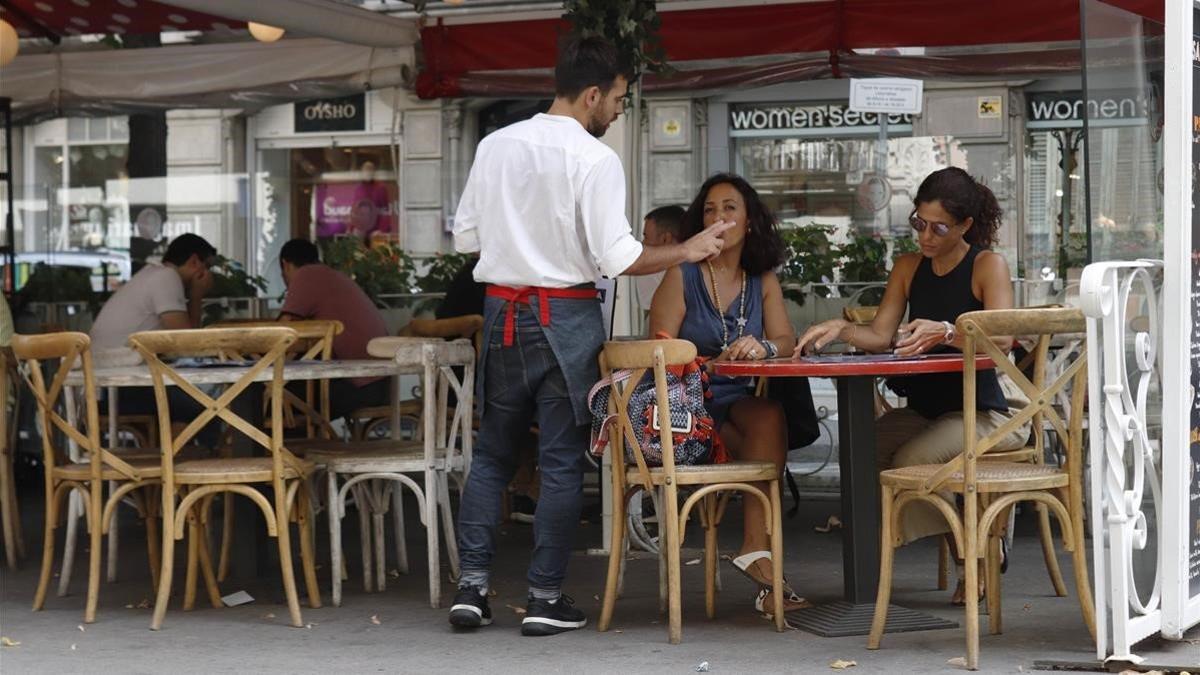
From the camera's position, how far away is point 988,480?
15.6ft

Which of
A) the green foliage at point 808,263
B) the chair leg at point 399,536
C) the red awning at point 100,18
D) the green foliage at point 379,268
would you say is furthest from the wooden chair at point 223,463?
the green foliage at point 379,268

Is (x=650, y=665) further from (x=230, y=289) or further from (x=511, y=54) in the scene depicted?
(x=230, y=289)

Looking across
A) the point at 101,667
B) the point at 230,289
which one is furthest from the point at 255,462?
the point at 230,289

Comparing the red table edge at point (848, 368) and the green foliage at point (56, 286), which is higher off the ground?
the green foliage at point (56, 286)

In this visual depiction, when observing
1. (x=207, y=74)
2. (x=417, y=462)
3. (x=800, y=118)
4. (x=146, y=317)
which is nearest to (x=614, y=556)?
(x=417, y=462)

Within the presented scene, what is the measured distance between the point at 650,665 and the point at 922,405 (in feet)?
5.20

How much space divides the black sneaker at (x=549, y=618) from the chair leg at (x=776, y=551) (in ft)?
2.04

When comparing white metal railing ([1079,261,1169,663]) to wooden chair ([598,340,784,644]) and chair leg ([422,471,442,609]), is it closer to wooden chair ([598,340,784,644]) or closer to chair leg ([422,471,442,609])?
wooden chair ([598,340,784,644])

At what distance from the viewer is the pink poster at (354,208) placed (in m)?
12.0

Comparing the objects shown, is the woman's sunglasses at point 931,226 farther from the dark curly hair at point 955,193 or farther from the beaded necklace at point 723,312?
Result: the beaded necklace at point 723,312

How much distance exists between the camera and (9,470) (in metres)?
6.98

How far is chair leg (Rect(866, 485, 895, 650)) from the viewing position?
4.91 meters

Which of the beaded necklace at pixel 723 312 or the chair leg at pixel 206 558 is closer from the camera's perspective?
the beaded necklace at pixel 723 312

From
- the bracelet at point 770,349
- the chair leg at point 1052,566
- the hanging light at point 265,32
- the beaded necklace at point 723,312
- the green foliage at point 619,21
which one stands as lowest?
the chair leg at point 1052,566
